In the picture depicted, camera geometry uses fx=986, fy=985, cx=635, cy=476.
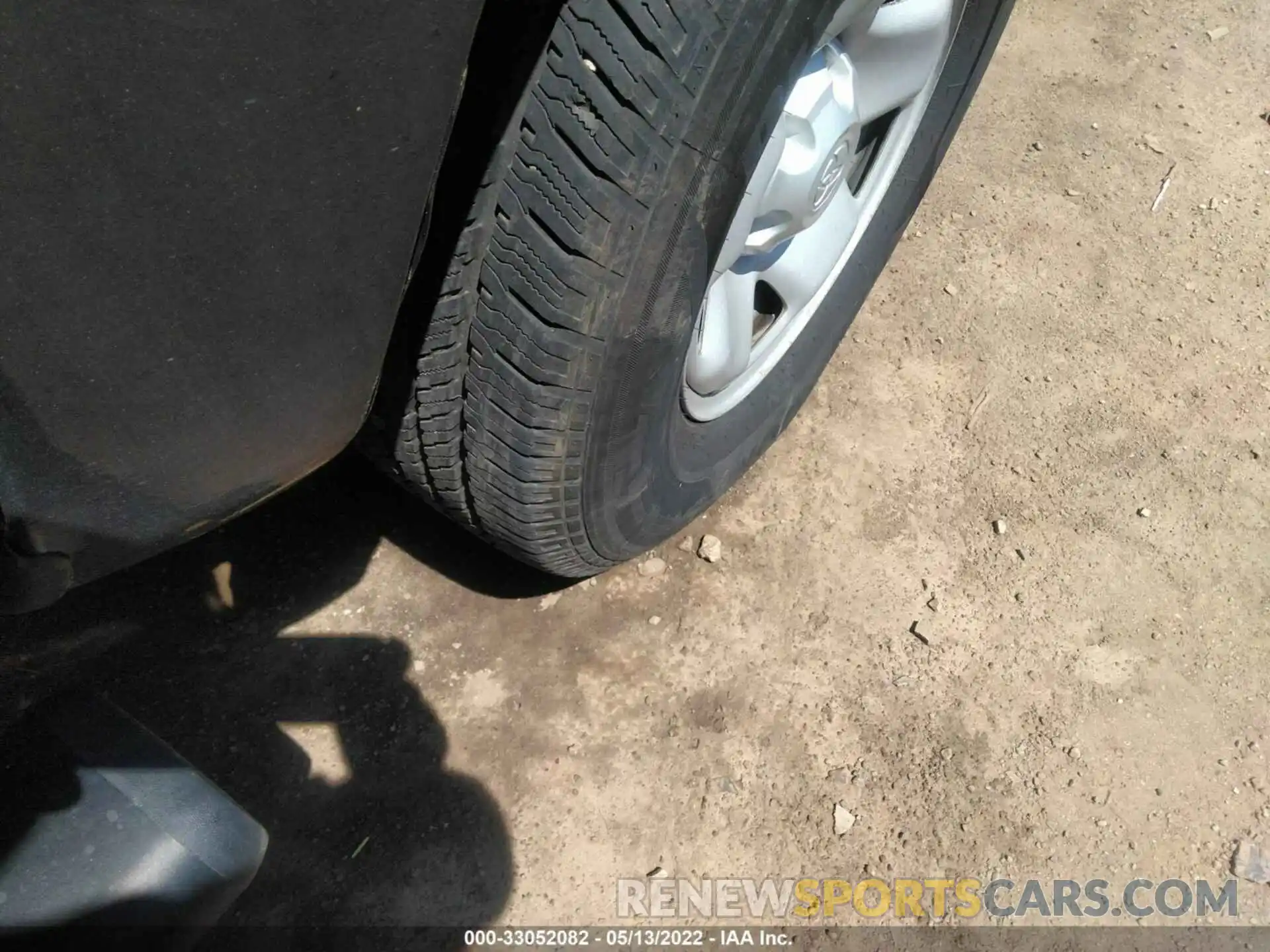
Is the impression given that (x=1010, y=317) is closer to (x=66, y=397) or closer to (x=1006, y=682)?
(x=1006, y=682)

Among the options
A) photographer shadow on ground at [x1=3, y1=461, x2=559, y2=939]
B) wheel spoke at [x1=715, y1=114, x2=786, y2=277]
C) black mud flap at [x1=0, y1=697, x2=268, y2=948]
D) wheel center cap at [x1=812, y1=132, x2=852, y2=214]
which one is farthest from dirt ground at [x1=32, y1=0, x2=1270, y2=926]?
wheel spoke at [x1=715, y1=114, x2=786, y2=277]

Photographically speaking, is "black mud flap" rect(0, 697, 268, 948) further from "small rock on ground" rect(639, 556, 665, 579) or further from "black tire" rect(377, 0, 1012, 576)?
"small rock on ground" rect(639, 556, 665, 579)

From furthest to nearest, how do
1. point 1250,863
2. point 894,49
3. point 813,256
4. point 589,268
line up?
point 813,256 → point 894,49 → point 1250,863 → point 589,268

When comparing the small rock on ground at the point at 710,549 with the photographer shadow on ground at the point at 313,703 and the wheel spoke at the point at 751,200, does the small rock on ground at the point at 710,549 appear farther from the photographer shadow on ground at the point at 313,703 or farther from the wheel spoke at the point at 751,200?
the wheel spoke at the point at 751,200

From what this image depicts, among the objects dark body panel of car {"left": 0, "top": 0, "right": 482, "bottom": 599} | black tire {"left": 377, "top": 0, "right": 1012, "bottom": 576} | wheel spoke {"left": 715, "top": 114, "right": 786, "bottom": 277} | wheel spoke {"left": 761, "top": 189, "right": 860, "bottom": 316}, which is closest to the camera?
dark body panel of car {"left": 0, "top": 0, "right": 482, "bottom": 599}

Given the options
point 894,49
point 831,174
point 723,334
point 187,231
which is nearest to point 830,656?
point 723,334

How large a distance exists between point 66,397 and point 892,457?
5.27 feet

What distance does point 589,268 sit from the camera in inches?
44.3

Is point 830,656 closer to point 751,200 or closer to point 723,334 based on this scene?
point 723,334

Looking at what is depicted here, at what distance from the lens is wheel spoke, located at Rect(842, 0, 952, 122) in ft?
5.57

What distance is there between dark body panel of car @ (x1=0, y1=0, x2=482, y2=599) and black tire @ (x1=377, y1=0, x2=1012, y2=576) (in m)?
0.15

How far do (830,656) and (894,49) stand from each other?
1.10m

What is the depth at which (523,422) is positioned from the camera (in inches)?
49.7

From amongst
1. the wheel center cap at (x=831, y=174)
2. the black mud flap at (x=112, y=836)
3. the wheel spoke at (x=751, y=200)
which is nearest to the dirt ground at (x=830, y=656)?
the black mud flap at (x=112, y=836)
